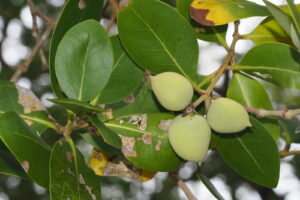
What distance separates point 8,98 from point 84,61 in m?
0.19

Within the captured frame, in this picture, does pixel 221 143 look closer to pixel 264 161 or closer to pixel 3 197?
pixel 264 161

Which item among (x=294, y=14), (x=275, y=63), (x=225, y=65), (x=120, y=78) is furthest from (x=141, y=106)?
(x=294, y=14)

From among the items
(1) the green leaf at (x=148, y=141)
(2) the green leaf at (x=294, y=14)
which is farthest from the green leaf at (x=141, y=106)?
(2) the green leaf at (x=294, y=14)

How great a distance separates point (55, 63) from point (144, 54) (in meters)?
0.19

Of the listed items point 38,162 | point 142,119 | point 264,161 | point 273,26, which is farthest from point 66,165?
point 273,26

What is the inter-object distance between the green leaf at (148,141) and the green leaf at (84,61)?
104 millimetres

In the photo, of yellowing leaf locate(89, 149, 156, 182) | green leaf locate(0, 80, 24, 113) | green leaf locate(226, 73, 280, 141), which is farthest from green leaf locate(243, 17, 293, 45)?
green leaf locate(0, 80, 24, 113)

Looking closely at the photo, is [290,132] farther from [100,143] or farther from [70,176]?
[70,176]

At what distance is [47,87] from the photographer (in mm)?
2994

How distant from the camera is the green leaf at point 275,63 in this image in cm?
121

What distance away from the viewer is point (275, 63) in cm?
123

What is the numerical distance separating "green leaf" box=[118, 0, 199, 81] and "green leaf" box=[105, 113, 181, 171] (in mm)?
115

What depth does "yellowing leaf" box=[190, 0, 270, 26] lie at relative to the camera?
3.74ft

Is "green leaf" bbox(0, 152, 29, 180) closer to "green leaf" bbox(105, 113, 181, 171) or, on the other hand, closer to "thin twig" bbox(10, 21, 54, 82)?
"green leaf" bbox(105, 113, 181, 171)
